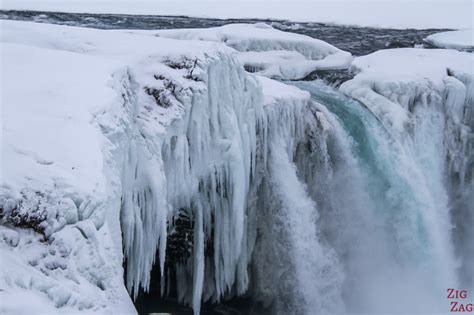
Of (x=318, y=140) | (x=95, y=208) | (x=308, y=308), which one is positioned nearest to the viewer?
(x=95, y=208)

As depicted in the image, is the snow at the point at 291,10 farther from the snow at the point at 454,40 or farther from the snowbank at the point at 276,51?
the snowbank at the point at 276,51

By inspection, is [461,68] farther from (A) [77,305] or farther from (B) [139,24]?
(B) [139,24]

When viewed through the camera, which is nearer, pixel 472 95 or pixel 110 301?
pixel 110 301

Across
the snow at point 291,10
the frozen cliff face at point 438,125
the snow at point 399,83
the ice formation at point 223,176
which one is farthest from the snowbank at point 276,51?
the snow at point 291,10

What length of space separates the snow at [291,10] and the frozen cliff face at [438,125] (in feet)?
59.9

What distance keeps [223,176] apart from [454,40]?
768 inches

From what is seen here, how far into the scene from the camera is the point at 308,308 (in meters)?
10.5

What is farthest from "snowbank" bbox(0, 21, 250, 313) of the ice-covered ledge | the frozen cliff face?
the frozen cliff face

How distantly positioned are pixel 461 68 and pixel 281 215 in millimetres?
8698

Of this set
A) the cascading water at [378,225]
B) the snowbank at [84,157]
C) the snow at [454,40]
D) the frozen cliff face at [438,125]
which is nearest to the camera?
the snowbank at [84,157]

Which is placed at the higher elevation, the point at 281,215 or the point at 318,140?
the point at 318,140

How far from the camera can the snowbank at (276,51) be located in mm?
16359

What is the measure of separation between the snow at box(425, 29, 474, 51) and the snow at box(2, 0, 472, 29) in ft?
18.6

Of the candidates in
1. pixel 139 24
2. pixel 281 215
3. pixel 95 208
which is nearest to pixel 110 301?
pixel 95 208
